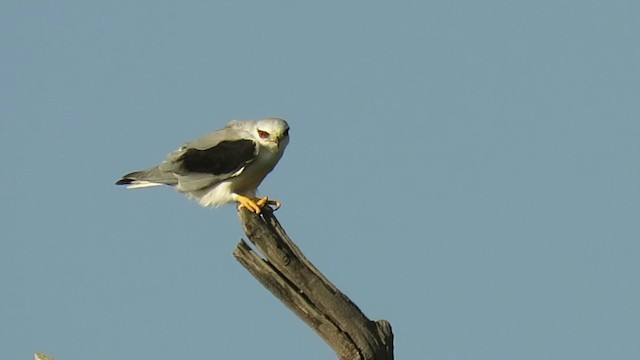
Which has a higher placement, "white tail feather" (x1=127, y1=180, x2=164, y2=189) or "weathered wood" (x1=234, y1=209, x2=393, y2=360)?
"white tail feather" (x1=127, y1=180, x2=164, y2=189)

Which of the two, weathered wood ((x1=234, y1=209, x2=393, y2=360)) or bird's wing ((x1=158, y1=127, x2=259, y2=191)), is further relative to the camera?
bird's wing ((x1=158, y1=127, x2=259, y2=191))

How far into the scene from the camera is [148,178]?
9.60 metres

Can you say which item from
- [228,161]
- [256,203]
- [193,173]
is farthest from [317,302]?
[193,173]

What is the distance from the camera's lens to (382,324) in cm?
750

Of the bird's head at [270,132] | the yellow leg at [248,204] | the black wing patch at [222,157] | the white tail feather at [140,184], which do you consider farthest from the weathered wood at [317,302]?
the white tail feather at [140,184]

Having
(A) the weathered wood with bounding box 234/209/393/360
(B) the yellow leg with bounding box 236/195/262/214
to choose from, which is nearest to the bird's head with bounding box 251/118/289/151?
(B) the yellow leg with bounding box 236/195/262/214

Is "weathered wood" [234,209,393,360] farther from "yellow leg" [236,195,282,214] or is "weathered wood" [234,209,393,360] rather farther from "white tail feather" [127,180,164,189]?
"white tail feather" [127,180,164,189]

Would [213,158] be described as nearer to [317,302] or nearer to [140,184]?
[140,184]

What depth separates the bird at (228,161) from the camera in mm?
9164

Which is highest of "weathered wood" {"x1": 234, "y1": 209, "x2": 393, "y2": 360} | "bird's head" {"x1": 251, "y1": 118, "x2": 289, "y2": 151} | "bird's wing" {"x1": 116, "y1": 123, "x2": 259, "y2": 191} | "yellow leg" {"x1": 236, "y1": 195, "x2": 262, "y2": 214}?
"bird's head" {"x1": 251, "y1": 118, "x2": 289, "y2": 151}

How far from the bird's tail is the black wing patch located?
0.31 meters

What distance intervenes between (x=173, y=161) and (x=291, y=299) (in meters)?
2.32

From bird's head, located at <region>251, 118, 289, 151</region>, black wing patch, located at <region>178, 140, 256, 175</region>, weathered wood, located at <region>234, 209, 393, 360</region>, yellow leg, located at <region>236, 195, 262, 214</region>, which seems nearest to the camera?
weathered wood, located at <region>234, 209, 393, 360</region>

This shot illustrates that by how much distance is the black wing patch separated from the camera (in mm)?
9148
